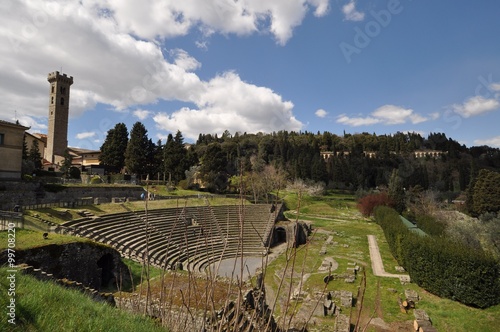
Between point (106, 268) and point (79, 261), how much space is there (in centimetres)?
208

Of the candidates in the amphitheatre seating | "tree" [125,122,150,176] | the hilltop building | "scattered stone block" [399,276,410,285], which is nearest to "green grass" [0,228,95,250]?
the amphitheatre seating

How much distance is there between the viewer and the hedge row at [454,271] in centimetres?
1576

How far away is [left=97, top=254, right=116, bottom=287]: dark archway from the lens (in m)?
17.5

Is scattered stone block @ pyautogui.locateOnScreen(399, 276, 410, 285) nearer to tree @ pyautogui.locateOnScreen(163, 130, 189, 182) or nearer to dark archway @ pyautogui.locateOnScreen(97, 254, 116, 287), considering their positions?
dark archway @ pyautogui.locateOnScreen(97, 254, 116, 287)

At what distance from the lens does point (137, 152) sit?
51406 millimetres

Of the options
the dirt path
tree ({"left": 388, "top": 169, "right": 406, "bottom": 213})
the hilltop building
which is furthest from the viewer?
the hilltop building

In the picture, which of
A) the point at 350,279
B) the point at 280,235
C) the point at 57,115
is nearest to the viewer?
the point at 350,279

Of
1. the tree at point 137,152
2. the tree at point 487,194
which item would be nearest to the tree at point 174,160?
the tree at point 137,152

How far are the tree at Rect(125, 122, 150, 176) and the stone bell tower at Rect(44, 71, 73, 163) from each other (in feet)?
62.9

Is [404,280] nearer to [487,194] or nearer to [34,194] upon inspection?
[34,194]

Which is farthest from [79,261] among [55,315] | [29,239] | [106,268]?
[55,315]

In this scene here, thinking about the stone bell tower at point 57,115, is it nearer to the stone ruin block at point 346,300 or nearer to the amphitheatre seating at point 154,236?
the amphitheatre seating at point 154,236

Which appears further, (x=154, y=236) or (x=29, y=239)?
(x=154, y=236)

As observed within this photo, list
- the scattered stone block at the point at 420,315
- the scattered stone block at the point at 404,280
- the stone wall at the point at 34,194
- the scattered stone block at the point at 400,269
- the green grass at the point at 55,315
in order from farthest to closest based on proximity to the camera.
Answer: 1. the stone wall at the point at 34,194
2. the scattered stone block at the point at 400,269
3. the scattered stone block at the point at 404,280
4. the scattered stone block at the point at 420,315
5. the green grass at the point at 55,315
